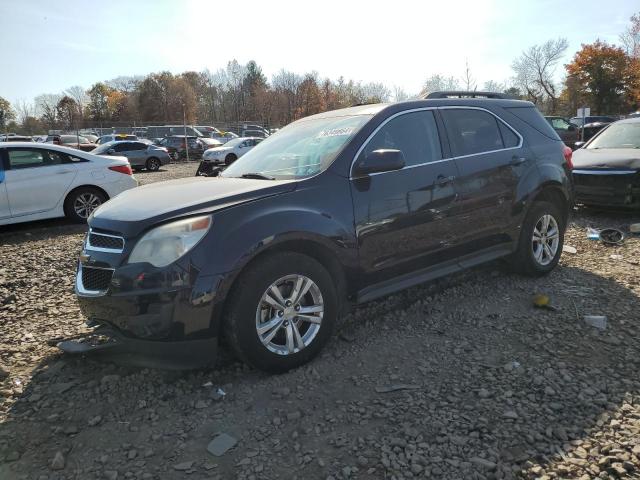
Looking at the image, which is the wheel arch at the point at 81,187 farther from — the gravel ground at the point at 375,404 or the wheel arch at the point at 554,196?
the wheel arch at the point at 554,196

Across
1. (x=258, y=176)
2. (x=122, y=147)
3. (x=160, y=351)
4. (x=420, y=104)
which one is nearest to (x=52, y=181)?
(x=258, y=176)

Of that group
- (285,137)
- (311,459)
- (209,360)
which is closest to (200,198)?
(209,360)

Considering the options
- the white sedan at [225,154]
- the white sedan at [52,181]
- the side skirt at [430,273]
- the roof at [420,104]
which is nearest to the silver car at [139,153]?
the white sedan at [225,154]

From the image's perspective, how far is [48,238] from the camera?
26.3ft

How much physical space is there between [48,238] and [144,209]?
19.0 feet

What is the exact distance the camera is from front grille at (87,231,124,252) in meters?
3.12

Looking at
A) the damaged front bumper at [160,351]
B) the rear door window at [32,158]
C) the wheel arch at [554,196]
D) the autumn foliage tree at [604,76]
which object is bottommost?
the damaged front bumper at [160,351]

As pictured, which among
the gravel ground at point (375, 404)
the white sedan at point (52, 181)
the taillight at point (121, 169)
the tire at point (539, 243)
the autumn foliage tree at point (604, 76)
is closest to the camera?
the gravel ground at point (375, 404)

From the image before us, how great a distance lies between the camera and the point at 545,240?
5.07m

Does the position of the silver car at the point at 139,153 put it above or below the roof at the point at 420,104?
above

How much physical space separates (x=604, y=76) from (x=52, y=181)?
5465cm

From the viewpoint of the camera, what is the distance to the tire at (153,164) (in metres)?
24.9

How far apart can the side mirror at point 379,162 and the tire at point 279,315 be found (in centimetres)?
79

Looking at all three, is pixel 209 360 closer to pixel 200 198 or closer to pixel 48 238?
pixel 200 198
